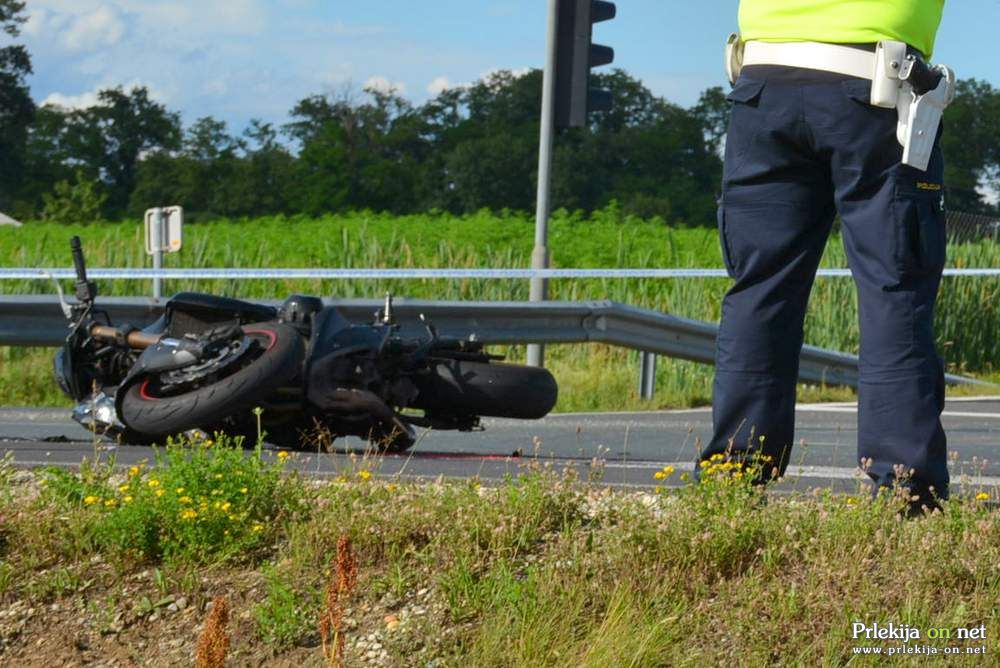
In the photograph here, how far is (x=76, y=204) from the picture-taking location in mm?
64188

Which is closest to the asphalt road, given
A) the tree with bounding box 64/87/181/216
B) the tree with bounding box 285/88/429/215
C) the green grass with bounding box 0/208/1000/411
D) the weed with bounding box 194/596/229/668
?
the green grass with bounding box 0/208/1000/411

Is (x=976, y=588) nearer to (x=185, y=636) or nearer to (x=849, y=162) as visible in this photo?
(x=849, y=162)

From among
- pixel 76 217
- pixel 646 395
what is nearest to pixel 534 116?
pixel 76 217

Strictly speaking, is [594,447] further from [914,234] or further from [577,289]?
[577,289]

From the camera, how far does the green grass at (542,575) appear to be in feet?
12.7

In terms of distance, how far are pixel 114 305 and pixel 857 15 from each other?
22.1ft

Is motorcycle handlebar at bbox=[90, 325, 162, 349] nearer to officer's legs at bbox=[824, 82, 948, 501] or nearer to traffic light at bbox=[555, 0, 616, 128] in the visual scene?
officer's legs at bbox=[824, 82, 948, 501]

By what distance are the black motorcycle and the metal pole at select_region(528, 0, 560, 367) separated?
5.07 metres

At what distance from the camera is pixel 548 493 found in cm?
463

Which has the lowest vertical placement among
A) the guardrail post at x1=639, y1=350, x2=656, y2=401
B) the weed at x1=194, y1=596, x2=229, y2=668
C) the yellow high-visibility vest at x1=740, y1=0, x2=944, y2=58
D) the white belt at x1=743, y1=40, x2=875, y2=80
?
the guardrail post at x1=639, y1=350, x2=656, y2=401

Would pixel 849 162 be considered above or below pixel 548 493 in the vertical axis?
above

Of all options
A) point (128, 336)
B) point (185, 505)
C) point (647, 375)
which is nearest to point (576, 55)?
point (647, 375)

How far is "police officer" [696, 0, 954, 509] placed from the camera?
15.6 feet

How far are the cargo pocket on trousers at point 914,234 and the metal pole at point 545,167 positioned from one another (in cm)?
775
